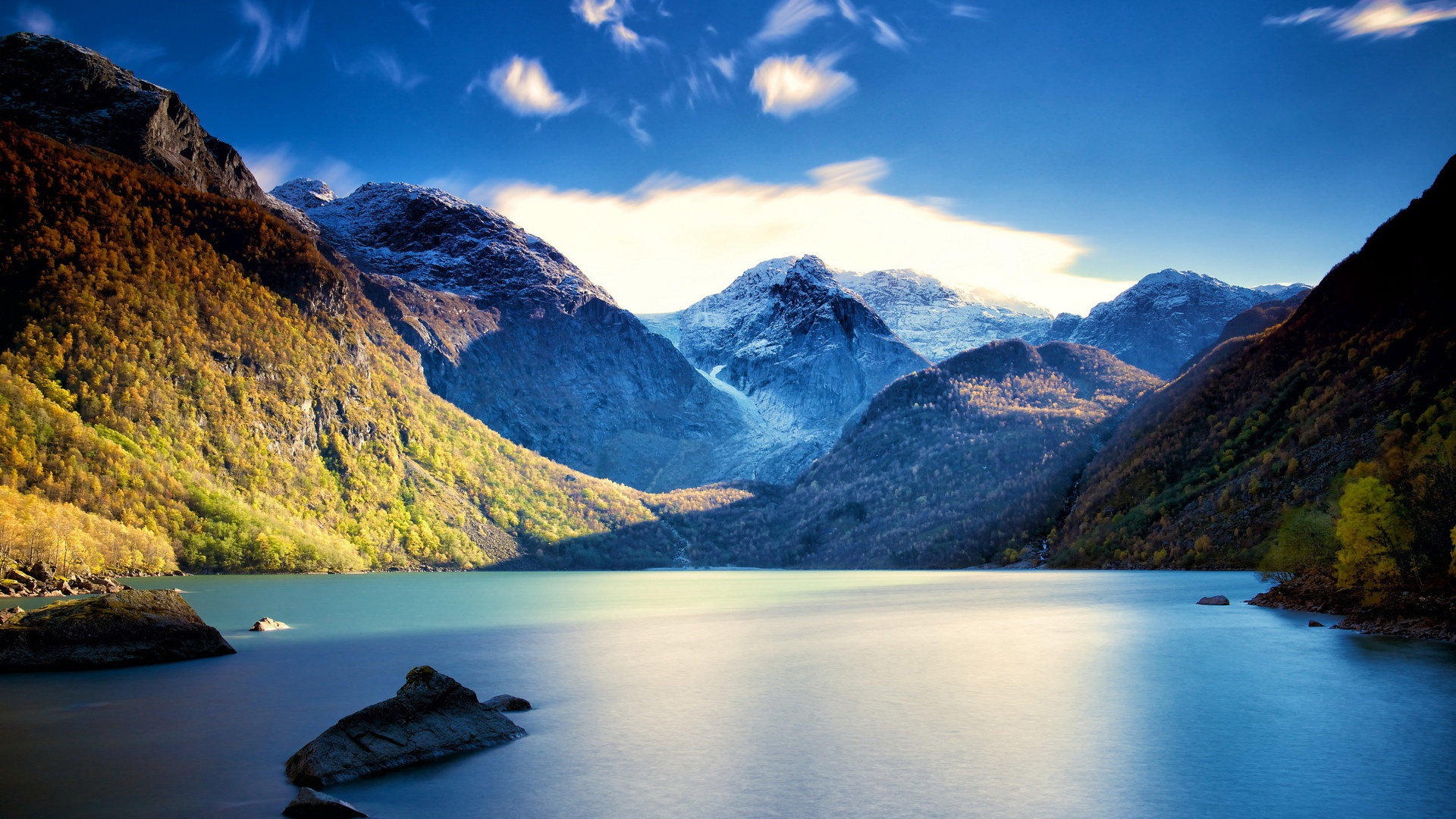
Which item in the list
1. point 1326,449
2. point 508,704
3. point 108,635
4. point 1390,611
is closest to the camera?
point 508,704

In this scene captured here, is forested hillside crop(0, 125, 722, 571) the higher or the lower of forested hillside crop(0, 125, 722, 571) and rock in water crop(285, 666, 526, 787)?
the higher

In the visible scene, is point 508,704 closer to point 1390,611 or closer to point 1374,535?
point 1374,535

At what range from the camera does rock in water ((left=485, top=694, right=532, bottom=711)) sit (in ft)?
90.5

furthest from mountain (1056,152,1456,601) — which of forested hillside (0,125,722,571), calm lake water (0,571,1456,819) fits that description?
forested hillside (0,125,722,571)

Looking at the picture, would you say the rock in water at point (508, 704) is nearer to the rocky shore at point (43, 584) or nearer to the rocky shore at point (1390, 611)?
the rocky shore at point (1390, 611)

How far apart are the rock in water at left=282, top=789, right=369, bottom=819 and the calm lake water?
692 millimetres

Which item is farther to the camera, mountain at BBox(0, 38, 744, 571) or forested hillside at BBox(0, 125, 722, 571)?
forested hillside at BBox(0, 125, 722, 571)

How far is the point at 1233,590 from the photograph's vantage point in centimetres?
7762

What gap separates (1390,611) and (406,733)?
4896 centimetres

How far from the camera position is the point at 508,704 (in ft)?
92.2

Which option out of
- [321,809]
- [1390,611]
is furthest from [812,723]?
[1390,611]

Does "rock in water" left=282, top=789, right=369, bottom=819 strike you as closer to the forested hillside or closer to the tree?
the tree

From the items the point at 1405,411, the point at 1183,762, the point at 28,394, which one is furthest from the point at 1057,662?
the point at 28,394

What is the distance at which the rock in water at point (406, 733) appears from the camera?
19.2 m
